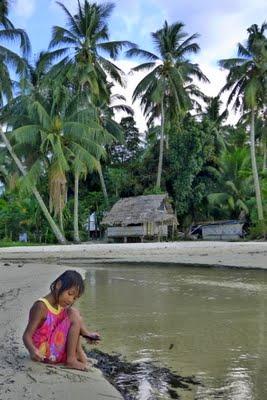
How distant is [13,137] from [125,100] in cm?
1394

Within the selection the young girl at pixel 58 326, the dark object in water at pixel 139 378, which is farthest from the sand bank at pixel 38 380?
the dark object in water at pixel 139 378

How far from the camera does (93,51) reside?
110 ft

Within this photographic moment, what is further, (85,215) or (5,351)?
(85,215)

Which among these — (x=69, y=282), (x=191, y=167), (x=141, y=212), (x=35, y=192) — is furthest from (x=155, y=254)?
(x=69, y=282)

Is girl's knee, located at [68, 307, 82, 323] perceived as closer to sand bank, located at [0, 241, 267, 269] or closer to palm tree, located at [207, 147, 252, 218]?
sand bank, located at [0, 241, 267, 269]

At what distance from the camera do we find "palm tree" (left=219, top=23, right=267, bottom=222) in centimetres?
3284

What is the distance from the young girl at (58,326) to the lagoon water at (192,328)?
0.71 metres

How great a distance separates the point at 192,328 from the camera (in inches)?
289

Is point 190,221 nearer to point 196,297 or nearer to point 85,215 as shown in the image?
point 85,215

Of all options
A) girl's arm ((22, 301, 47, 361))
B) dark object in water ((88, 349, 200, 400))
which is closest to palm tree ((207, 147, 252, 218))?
dark object in water ((88, 349, 200, 400))

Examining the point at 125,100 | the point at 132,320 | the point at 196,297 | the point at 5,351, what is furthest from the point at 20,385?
the point at 125,100

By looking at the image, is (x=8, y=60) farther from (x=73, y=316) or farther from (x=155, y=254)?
(x=73, y=316)

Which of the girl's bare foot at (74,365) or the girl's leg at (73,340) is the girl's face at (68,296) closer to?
the girl's leg at (73,340)

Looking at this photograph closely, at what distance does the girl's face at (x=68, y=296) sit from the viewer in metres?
4.11
